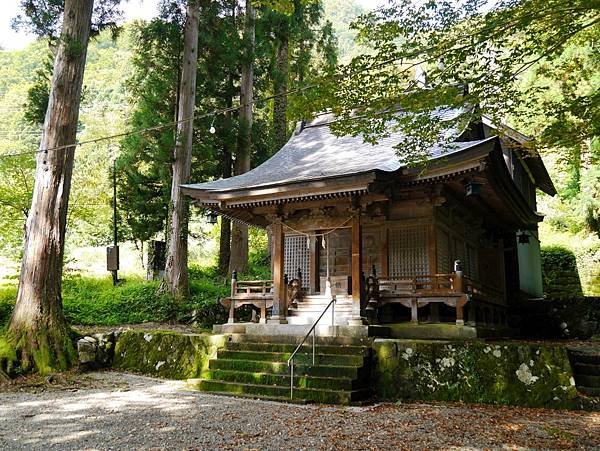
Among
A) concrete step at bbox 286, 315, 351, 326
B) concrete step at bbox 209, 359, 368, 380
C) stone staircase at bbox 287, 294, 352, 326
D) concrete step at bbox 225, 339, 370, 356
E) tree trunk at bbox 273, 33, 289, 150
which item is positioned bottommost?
concrete step at bbox 209, 359, 368, 380

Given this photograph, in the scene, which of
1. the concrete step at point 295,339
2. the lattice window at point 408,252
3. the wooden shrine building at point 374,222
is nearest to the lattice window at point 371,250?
the wooden shrine building at point 374,222

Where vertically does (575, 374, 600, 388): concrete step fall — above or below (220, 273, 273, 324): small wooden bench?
below

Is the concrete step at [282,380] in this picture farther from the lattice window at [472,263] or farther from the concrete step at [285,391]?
the lattice window at [472,263]

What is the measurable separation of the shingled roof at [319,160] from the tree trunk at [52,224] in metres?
2.76

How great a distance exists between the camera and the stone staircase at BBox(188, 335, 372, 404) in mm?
7727

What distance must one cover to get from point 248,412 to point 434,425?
252 centimetres

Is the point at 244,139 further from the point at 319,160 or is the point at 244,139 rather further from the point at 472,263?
the point at 472,263

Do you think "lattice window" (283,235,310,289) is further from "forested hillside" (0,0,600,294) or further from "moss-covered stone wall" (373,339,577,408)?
"moss-covered stone wall" (373,339,577,408)

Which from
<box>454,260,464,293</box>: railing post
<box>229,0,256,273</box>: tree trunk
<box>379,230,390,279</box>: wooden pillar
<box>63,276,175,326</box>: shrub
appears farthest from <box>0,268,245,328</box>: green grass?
<box>454,260,464,293</box>: railing post

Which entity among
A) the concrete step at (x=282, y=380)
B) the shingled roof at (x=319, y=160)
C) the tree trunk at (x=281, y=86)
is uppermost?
the tree trunk at (x=281, y=86)

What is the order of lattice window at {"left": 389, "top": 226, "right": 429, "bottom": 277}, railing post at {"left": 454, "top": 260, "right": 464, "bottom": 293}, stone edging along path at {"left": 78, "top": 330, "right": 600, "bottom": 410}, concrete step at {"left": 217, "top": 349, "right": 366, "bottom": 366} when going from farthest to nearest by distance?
lattice window at {"left": 389, "top": 226, "right": 429, "bottom": 277}, railing post at {"left": 454, "top": 260, "right": 464, "bottom": 293}, concrete step at {"left": 217, "top": 349, "right": 366, "bottom": 366}, stone edging along path at {"left": 78, "top": 330, "right": 600, "bottom": 410}

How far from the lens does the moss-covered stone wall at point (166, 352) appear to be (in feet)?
32.2

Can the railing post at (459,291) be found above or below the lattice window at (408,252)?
below

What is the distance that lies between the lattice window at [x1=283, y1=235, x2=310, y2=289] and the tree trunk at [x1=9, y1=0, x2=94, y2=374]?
5.34 m
